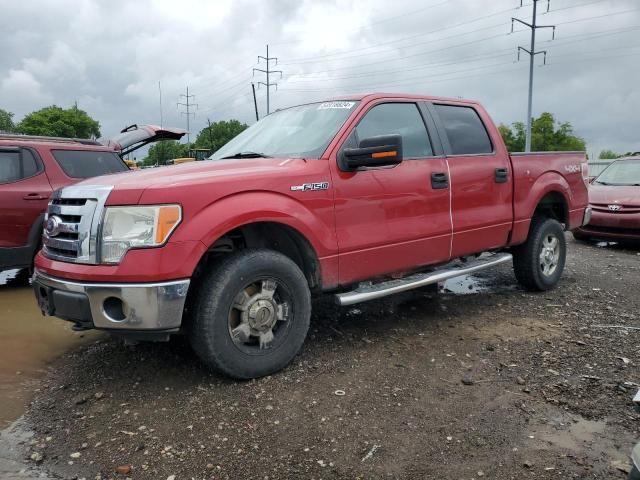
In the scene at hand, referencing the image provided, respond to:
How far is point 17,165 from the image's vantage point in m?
6.25

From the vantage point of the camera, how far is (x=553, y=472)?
2.52m

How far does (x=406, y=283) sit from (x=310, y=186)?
46.2 inches

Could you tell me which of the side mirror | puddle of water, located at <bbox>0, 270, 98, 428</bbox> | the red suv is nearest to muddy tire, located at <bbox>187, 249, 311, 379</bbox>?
the side mirror

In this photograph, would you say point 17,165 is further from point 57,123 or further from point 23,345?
point 57,123

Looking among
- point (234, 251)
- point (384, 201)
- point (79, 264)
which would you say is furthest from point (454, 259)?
point (79, 264)

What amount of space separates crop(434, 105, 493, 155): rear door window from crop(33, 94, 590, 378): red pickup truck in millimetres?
15

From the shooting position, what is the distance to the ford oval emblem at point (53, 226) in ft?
11.2

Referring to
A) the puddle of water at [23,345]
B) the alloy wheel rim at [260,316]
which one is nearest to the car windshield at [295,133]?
the alloy wheel rim at [260,316]

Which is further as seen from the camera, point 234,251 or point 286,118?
point 286,118

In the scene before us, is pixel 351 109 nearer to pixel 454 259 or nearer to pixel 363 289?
pixel 363 289

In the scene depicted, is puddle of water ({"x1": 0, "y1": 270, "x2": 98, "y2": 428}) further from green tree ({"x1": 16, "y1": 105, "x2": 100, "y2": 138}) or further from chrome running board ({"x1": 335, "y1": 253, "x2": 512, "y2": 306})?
green tree ({"x1": 16, "y1": 105, "x2": 100, "y2": 138})

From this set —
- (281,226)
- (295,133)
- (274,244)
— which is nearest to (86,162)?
(295,133)

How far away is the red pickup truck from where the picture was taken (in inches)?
121

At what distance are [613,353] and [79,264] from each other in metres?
3.77
